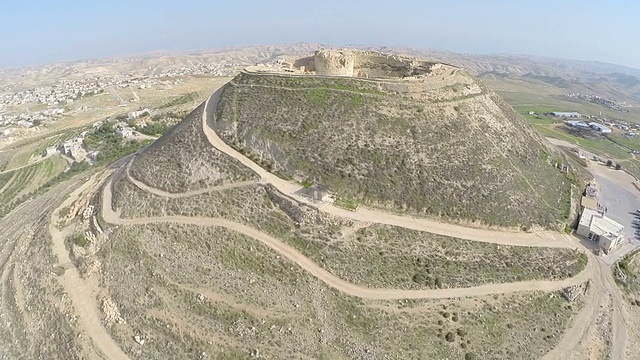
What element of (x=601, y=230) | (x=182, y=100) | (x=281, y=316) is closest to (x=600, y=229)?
(x=601, y=230)

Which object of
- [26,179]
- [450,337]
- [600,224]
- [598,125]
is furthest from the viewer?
[598,125]

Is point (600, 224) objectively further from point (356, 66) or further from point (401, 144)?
point (356, 66)

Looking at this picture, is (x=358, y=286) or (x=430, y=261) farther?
(x=430, y=261)

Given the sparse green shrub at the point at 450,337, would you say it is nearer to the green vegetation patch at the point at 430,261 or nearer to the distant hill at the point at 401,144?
the green vegetation patch at the point at 430,261

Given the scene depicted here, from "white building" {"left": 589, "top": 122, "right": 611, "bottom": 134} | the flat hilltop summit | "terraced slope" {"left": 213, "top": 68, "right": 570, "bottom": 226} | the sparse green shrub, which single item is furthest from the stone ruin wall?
"white building" {"left": 589, "top": 122, "right": 611, "bottom": 134}

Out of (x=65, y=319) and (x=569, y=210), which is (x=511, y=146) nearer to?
(x=569, y=210)

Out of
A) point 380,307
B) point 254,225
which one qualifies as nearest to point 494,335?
point 380,307
